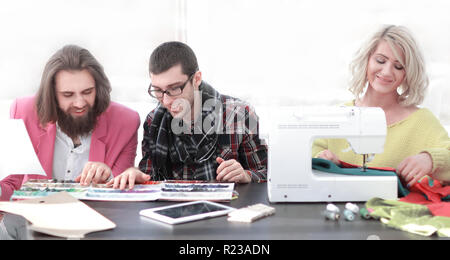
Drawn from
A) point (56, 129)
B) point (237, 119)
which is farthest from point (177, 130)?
point (56, 129)

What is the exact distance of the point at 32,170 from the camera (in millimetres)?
1696

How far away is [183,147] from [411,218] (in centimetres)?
122

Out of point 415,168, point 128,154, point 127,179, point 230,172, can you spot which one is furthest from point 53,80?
point 415,168

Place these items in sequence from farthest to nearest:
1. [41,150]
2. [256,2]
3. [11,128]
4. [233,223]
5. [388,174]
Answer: [256,2], [41,150], [11,128], [388,174], [233,223]

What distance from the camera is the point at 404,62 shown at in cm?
218

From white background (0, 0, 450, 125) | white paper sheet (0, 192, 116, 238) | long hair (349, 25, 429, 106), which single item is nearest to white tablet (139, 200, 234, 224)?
white paper sheet (0, 192, 116, 238)

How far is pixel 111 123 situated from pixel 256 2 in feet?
4.72

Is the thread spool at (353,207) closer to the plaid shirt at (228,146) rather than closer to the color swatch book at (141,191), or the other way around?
the color swatch book at (141,191)

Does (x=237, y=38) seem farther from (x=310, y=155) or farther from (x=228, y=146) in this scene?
(x=310, y=155)

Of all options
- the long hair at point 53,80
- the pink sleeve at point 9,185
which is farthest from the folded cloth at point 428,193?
the pink sleeve at point 9,185

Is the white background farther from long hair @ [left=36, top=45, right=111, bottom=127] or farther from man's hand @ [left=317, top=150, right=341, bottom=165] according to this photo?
man's hand @ [left=317, top=150, right=341, bottom=165]

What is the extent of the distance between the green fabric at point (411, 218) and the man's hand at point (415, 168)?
0.22 m

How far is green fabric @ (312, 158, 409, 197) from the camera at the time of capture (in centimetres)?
166

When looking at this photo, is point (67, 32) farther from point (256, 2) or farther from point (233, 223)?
point (233, 223)
